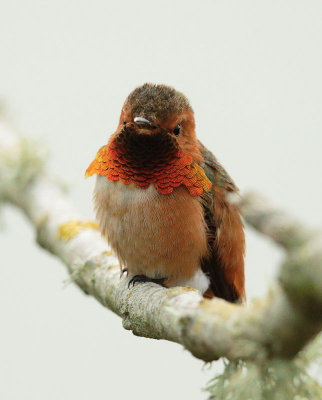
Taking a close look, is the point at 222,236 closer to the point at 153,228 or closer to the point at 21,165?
the point at 153,228

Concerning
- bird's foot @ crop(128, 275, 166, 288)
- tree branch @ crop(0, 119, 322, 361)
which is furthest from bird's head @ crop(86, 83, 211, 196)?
tree branch @ crop(0, 119, 322, 361)

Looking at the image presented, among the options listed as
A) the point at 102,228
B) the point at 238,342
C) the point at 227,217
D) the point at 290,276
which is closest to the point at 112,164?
the point at 102,228

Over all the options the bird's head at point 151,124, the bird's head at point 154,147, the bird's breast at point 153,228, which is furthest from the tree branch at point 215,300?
the bird's head at point 151,124

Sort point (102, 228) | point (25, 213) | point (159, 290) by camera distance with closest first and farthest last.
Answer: point (159, 290) → point (102, 228) → point (25, 213)

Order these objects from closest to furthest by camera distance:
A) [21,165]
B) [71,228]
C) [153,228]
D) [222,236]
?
[153,228] → [222,236] → [71,228] → [21,165]

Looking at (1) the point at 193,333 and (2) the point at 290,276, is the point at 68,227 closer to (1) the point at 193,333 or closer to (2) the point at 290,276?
(1) the point at 193,333

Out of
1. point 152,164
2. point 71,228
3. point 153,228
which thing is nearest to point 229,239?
point 153,228

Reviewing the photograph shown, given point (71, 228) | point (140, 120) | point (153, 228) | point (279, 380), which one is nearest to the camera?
point (279, 380)
